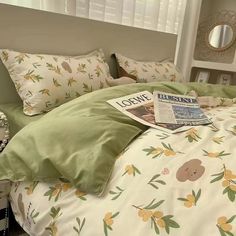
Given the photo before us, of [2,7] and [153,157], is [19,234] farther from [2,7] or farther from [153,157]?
[2,7]

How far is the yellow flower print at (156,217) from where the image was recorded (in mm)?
563

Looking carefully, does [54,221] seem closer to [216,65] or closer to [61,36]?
[61,36]

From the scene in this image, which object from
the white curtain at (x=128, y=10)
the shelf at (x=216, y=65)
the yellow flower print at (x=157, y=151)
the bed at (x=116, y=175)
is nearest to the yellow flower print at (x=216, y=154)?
the bed at (x=116, y=175)

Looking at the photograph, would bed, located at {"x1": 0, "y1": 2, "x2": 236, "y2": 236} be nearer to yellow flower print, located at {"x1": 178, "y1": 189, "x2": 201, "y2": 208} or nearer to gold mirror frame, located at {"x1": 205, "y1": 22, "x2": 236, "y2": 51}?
yellow flower print, located at {"x1": 178, "y1": 189, "x2": 201, "y2": 208}

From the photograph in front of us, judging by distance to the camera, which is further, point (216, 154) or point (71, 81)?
point (71, 81)

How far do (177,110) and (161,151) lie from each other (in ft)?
1.08

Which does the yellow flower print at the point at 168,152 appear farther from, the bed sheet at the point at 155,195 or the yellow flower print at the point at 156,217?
the yellow flower print at the point at 156,217

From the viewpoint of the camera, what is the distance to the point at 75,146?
2.57ft

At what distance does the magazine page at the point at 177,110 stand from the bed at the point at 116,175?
7cm

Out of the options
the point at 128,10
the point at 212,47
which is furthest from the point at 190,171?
the point at 212,47

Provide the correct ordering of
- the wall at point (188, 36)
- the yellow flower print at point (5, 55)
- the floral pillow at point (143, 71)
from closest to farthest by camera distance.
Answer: the yellow flower print at point (5, 55) → the floral pillow at point (143, 71) → the wall at point (188, 36)

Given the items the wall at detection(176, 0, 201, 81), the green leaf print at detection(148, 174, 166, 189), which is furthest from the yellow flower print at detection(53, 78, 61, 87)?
the wall at detection(176, 0, 201, 81)

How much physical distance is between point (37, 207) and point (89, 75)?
851 mm

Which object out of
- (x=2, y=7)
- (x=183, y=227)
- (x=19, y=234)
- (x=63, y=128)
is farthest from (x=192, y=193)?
(x=2, y=7)
